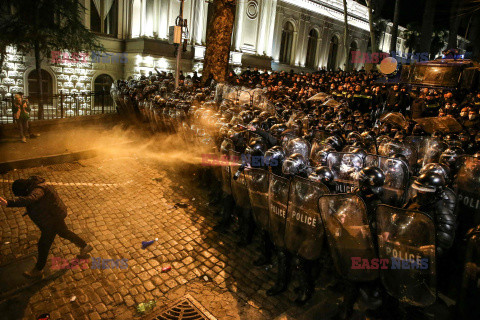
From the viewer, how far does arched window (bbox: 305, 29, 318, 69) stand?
120ft

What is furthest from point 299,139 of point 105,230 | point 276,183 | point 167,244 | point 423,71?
point 423,71

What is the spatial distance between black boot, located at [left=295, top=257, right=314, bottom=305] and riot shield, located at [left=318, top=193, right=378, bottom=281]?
550 mm

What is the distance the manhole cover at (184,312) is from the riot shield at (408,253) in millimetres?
2081

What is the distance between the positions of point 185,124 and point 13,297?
550cm

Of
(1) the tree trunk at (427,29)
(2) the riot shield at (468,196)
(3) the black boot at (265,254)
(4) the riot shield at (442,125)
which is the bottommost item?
(3) the black boot at (265,254)

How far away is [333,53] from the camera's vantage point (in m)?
40.8

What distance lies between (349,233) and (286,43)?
111ft

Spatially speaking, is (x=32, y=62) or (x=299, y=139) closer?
(x=299, y=139)

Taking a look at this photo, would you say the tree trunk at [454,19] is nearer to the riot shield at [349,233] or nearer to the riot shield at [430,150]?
the riot shield at [430,150]

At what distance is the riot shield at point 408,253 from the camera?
117 inches

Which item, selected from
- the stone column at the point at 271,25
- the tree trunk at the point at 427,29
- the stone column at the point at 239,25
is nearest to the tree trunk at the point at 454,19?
the tree trunk at the point at 427,29

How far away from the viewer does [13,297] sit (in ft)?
13.1

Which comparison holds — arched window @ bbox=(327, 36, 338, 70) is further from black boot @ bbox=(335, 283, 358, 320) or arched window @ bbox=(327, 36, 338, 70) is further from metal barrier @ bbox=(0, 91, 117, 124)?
black boot @ bbox=(335, 283, 358, 320)

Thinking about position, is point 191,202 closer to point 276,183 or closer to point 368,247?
point 276,183
